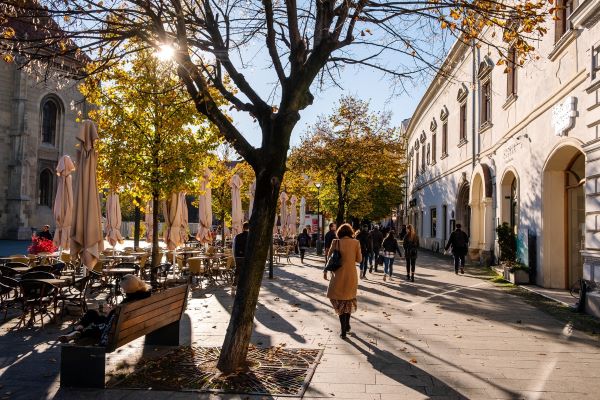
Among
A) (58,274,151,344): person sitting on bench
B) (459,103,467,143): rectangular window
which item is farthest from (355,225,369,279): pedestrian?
(58,274,151,344): person sitting on bench

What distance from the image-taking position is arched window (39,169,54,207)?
40.3 meters

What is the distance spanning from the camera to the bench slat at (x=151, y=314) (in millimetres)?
5716

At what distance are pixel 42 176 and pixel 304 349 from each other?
3889 centimetres

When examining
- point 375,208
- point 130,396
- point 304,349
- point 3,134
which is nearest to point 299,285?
point 304,349

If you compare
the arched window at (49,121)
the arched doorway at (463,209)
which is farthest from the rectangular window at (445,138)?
the arched window at (49,121)

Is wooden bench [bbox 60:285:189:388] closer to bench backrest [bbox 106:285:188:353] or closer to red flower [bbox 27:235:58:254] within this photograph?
bench backrest [bbox 106:285:188:353]

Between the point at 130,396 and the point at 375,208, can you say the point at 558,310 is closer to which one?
the point at 130,396

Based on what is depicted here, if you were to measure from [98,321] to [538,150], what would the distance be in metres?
12.5

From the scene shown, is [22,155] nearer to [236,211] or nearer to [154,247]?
[236,211]

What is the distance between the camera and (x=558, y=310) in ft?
34.7

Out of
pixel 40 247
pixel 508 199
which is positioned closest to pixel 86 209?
pixel 40 247

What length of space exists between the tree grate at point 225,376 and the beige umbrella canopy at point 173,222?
7474 millimetres

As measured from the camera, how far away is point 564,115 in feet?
38.5

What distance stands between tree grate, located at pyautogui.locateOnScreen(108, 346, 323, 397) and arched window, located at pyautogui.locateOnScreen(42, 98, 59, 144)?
3889 cm
